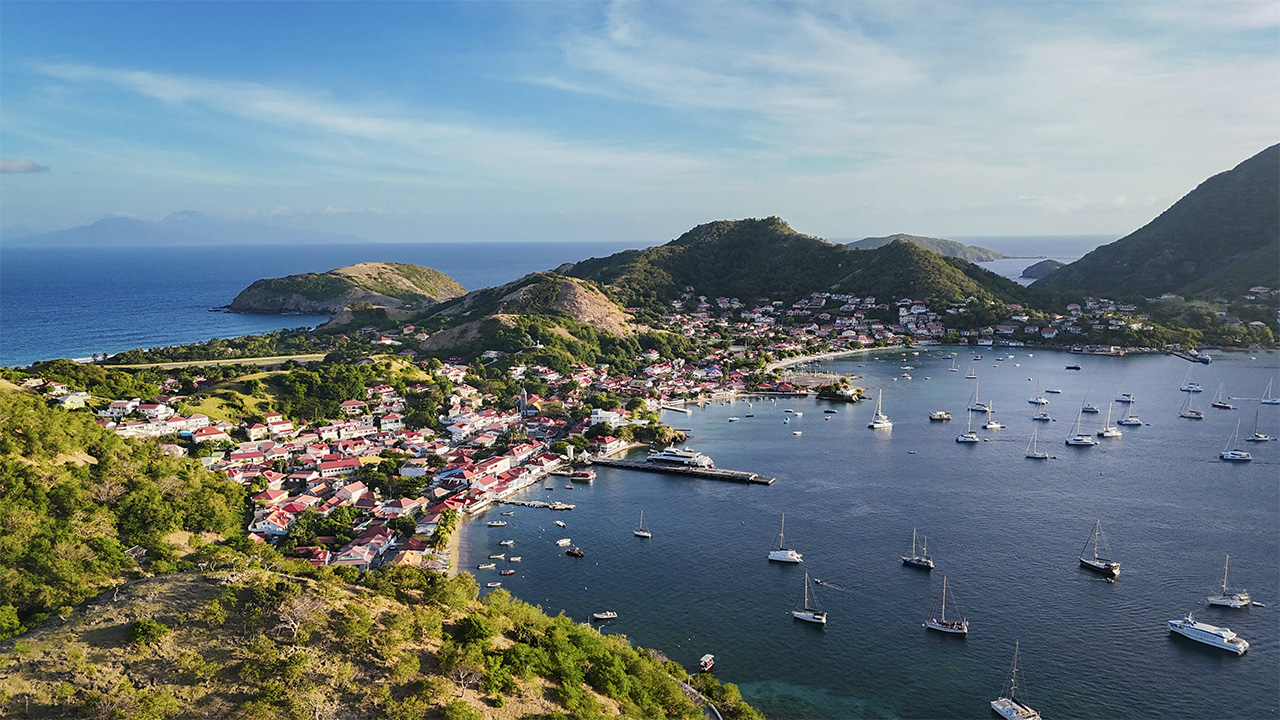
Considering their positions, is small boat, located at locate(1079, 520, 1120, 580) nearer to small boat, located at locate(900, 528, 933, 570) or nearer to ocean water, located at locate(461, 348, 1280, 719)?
ocean water, located at locate(461, 348, 1280, 719)

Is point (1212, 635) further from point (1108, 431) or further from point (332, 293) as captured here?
point (332, 293)

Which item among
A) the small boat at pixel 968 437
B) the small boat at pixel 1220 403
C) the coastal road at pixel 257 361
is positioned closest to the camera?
the small boat at pixel 968 437

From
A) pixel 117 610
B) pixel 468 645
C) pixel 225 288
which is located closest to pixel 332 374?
pixel 117 610

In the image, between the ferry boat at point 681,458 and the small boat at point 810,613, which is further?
the ferry boat at point 681,458

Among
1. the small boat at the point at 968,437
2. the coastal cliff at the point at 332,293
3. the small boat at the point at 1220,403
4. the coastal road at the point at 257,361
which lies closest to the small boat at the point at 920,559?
the small boat at the point at 968,437

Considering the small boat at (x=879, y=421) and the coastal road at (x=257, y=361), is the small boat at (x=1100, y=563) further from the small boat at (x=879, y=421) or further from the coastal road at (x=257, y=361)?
the coastal road at (x=257, y=361)

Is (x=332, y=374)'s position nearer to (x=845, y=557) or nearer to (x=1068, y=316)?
(x=845, y=557)
